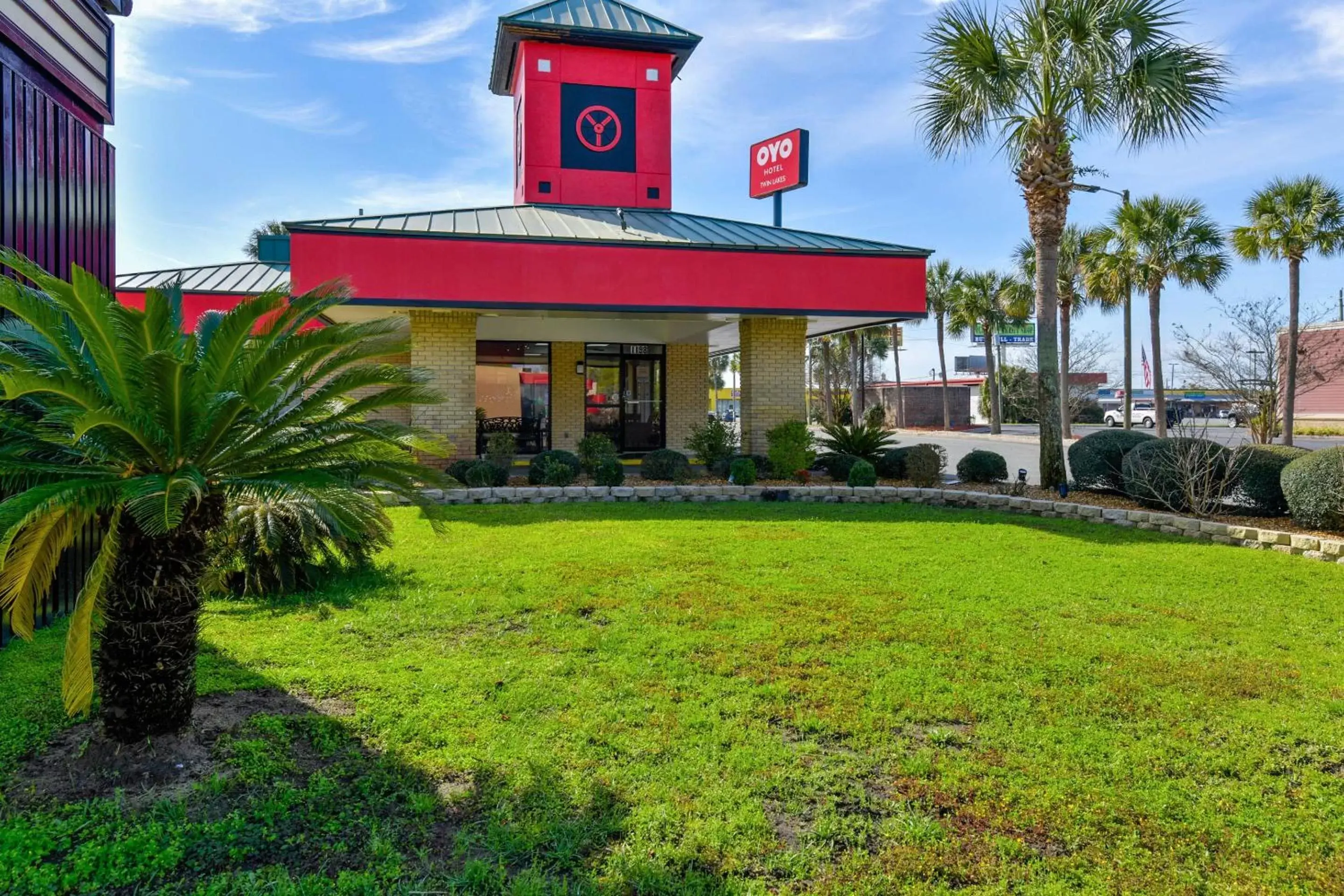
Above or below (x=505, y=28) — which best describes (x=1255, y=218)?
below

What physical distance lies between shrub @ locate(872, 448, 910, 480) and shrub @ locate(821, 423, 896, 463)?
0.45 feet

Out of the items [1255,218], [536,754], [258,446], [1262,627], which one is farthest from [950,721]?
[1255,218]

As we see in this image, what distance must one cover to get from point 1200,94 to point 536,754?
593 inches

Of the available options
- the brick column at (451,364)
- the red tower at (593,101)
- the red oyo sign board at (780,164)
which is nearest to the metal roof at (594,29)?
the red tower at (593,101)

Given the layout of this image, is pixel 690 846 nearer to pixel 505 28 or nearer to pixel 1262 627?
pixel 1262 627

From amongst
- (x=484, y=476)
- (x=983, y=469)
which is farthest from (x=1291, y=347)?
(x=484, y=476)

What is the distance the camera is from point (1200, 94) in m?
13.3

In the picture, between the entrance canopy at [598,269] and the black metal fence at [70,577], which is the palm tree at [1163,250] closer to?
the entrance canopy at [598,269]

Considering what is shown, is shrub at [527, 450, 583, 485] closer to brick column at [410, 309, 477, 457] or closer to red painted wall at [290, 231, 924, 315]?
brick column at [410, 309, 477, 457]

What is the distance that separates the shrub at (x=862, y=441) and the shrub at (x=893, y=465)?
Answer: 137 millimetres

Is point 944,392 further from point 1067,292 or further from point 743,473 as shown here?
point 743,473

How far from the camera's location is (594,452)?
1501cm

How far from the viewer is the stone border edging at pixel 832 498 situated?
37.8ft

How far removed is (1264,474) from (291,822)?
12585 mm
